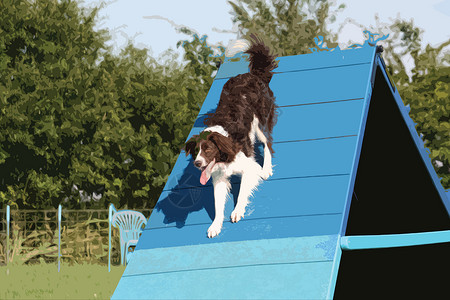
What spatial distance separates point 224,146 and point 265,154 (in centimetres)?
59

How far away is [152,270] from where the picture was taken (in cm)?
435

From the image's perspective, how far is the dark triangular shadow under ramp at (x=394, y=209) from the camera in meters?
5.39

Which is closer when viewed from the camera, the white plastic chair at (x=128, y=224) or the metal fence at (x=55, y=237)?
the white plastic chair at (x=128, y=224)

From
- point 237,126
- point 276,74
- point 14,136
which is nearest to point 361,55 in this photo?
point 276,74

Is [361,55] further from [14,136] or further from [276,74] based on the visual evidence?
[14,136]

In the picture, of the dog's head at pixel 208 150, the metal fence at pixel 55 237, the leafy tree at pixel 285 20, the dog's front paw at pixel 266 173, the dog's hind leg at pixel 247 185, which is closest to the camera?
the dog's head at pixel 208 150

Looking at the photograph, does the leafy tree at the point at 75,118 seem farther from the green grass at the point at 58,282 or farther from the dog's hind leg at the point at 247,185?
the dog's hind leg at the point at 247,185

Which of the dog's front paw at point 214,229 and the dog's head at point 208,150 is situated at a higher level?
the dog's head at point 208,150

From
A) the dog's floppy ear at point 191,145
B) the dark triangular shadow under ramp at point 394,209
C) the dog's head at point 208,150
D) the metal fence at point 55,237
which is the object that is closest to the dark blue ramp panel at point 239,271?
the dog's head at point 208,150

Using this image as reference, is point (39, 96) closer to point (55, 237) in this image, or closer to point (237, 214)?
point (55, 237)

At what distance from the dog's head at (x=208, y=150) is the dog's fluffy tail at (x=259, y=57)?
→ 1.34 meters

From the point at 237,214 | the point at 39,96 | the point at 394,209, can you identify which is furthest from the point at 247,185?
the point at 39,96

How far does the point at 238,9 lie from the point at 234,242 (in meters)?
18.2

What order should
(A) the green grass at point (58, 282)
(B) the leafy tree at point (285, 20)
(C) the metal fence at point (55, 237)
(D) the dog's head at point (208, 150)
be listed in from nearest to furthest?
(D) the dog's head at point (208, 150) < (A) the green grass at point (58, 282) < (C) the metal fence at point (55, 237) < (B) the leafy tree at point (285, 20)
